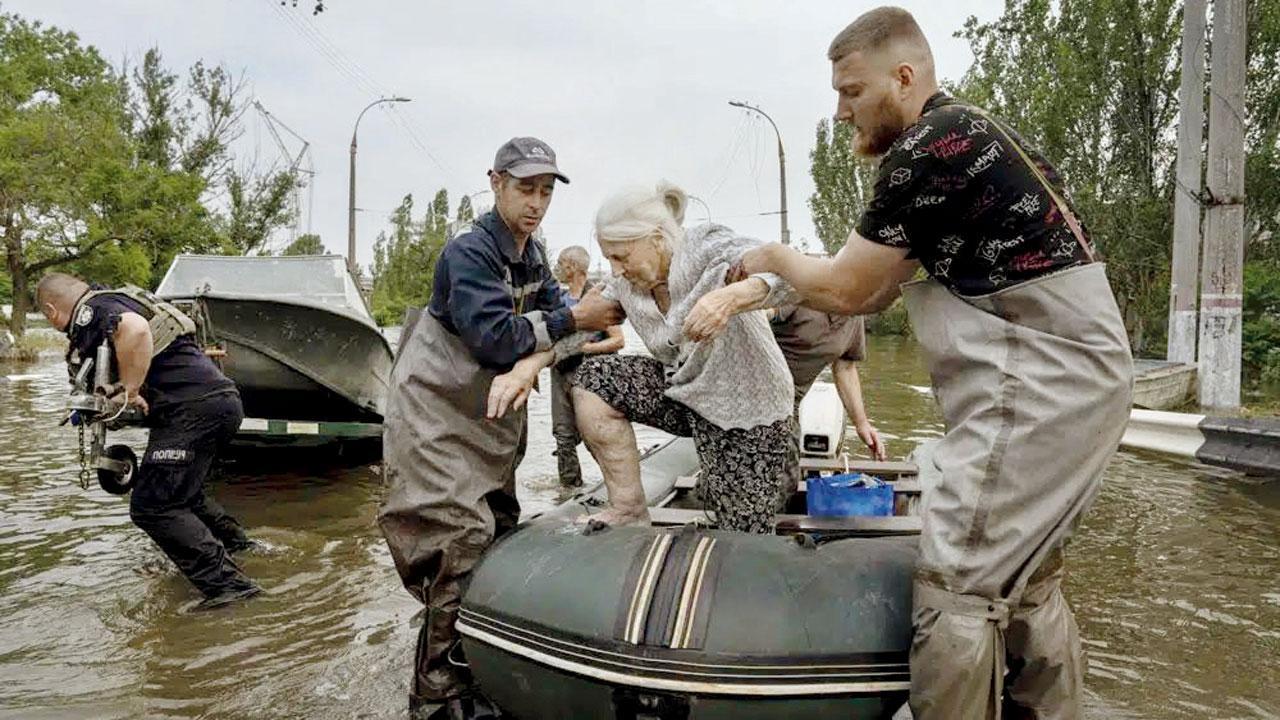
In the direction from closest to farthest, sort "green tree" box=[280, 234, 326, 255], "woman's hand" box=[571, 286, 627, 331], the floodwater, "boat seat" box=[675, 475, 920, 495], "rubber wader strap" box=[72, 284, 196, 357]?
"woman's hand" box=[571, 286, 627, 331]
the floodwater
"boat seat" box=[675, 475, 920, 495]
"rubber wader strap" box=[72, 284, 196, 357]
"green tree" box=[280, 234, 326, 255]

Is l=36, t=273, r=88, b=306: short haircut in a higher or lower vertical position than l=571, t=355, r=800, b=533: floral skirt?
higher

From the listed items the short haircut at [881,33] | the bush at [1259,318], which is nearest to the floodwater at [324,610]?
the short haircut at [881,33]

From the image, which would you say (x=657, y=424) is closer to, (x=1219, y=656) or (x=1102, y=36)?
(x=1219, y=656)

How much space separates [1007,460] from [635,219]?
4.84 feet

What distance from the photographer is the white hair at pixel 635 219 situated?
3023 mm

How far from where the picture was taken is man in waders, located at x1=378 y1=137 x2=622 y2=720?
3008 mm

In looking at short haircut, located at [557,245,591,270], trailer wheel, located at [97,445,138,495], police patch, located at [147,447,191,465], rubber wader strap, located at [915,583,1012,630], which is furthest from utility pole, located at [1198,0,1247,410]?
trailer wheel, located at [97,445,138,495]

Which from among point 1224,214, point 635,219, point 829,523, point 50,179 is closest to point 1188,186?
point 1224,214

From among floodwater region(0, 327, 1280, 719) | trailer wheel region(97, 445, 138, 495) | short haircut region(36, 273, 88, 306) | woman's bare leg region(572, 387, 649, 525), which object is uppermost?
short haircut region(36, 273, 88, 306)

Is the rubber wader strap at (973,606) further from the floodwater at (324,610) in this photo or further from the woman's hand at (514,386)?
the floodwater at (324,610)

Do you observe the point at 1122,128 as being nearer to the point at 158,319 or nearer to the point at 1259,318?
the point at 1259,318

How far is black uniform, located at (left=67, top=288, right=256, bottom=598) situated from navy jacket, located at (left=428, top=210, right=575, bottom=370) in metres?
2.22

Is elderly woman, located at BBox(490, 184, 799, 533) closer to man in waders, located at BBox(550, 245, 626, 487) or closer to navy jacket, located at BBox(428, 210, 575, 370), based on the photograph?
navy jacket, located at BBox(428, 210, 575, 370)

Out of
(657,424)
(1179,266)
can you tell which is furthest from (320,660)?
(1179,266)
